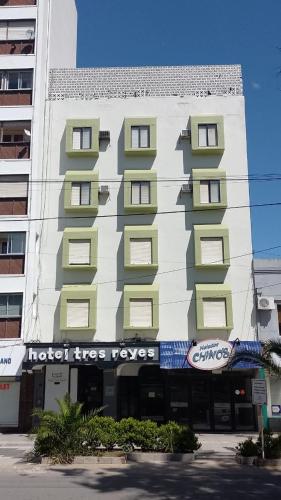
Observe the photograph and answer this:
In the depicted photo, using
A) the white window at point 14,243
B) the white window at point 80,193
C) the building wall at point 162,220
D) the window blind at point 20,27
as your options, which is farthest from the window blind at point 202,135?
the window blind at point 20,27

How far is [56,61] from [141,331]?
1571 cm

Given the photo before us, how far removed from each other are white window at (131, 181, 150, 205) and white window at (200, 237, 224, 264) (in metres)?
3.40

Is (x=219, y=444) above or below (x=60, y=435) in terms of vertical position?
below

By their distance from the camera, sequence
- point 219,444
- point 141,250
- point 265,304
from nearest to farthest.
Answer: point 219,444 < point 265,304 < point 141,250

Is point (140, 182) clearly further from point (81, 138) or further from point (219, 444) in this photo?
point (219, 444)

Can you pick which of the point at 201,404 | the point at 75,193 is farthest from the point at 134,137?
the point at 201,404

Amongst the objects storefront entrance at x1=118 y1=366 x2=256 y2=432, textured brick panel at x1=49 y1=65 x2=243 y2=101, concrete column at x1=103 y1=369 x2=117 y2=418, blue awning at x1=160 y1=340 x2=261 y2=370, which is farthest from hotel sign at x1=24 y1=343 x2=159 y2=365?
textured brick panel at x1=49 y1=65 x2=243 y2=101

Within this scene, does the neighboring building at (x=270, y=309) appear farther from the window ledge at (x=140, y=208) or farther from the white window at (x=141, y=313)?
the window ledge at (x=140, y=208)

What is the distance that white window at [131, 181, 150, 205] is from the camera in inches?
1089

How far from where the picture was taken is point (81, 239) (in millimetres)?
27062

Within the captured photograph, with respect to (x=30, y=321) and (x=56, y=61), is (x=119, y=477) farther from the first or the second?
(x=56, y=61)

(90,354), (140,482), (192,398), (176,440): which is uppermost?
(90,354)

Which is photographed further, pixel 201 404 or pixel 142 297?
pixel 201 404

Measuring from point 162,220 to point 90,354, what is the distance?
7263 mm
